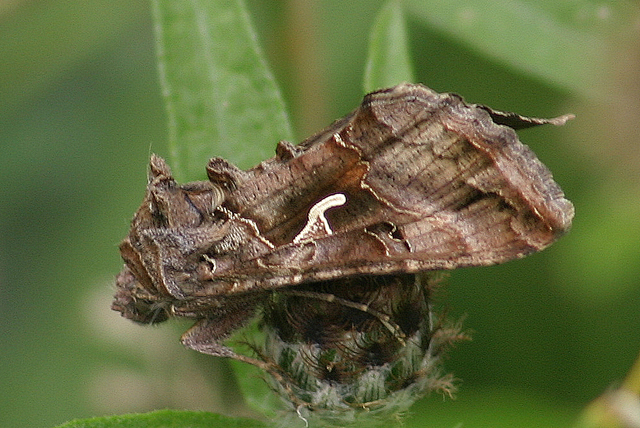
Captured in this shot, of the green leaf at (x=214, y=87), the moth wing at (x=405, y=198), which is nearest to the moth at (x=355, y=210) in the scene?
the moth wing at (x=405, y=198)

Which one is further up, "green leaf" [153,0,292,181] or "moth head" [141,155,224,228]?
"green leaf" [153,0,292,181]

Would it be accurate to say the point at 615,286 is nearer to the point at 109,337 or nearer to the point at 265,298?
the point at 265,298

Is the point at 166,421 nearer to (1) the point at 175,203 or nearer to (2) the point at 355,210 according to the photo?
(1) the point at 175,203

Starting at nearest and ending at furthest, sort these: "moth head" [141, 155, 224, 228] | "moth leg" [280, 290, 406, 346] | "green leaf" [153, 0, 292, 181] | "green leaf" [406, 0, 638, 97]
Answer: "moth leg" [280, 290, 406, 346] < "moth head" [141, 155, 224, 228] < "green leaf" [153, 0, 292, 181] < "green leaf" [406, 0, 638, 97]

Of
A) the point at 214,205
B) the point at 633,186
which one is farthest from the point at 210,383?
the point at 633,186

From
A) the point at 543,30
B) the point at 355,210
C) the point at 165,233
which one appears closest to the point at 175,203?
the point at 165,233

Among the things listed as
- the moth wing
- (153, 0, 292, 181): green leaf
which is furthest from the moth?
(153, 0, 292, 181): green leaf

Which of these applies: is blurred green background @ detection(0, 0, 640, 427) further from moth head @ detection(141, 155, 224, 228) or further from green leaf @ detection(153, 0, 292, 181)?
moth head @ detection(141, 155, 224, 228)
